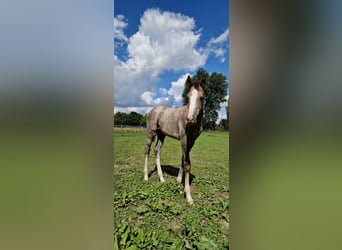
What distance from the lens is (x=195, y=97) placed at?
170 cm

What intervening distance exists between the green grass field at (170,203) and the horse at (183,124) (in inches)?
4.1

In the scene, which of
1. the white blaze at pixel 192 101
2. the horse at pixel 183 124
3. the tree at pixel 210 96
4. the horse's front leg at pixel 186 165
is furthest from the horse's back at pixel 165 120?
the tree at pixel 210 96

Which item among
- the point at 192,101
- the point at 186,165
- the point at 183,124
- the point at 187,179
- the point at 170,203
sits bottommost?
the point at 170,203

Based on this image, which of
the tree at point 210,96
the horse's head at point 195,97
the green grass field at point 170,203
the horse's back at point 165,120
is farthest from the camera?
the horse's back at point 165,120

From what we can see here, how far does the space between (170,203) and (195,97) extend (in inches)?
39.8

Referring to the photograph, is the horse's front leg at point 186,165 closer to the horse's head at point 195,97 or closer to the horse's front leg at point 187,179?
the horse's front leg at point 187,179

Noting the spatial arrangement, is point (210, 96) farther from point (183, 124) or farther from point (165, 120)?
point (165, 120)

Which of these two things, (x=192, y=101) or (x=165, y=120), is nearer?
(x=192, y=101)

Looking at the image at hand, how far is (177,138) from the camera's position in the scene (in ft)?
A: 8.05

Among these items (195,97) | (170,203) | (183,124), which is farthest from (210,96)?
(170,203)

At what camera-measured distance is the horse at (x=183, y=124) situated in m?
1.70
